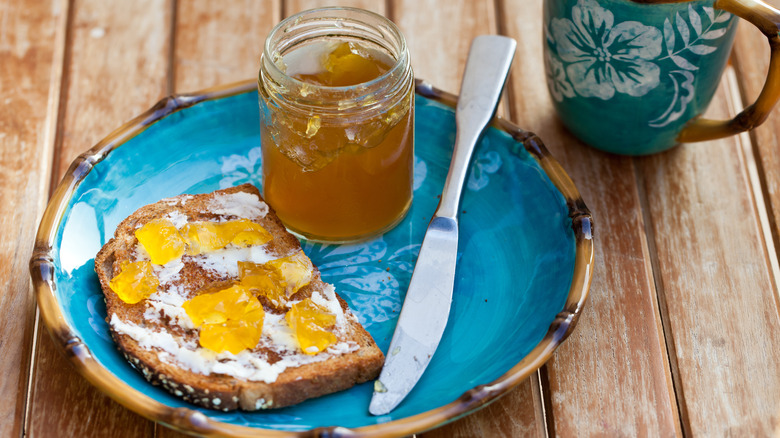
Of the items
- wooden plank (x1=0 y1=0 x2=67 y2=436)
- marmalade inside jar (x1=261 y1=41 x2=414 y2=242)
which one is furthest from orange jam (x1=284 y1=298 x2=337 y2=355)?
wooden plank (x1=0 y1=0 x2=67 y2=436)

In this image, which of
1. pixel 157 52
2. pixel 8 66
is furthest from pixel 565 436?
pixel 8 66

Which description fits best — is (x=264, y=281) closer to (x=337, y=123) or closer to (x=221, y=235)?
(x=221, y=235)

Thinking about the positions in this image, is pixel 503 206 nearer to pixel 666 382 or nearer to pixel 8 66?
pixel 666 382

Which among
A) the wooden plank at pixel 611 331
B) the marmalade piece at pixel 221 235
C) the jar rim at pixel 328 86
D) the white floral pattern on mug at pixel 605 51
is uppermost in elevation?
the jar rim at pixel 328 86

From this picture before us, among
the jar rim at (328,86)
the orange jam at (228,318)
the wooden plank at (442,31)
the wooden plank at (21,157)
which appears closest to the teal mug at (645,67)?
the wooden plank at (442,31)

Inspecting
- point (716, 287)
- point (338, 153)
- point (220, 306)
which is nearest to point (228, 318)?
point (220, 306)

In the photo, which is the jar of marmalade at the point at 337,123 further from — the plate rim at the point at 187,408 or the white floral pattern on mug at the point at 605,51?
the white floral pattern on mug at the point at 605,51
